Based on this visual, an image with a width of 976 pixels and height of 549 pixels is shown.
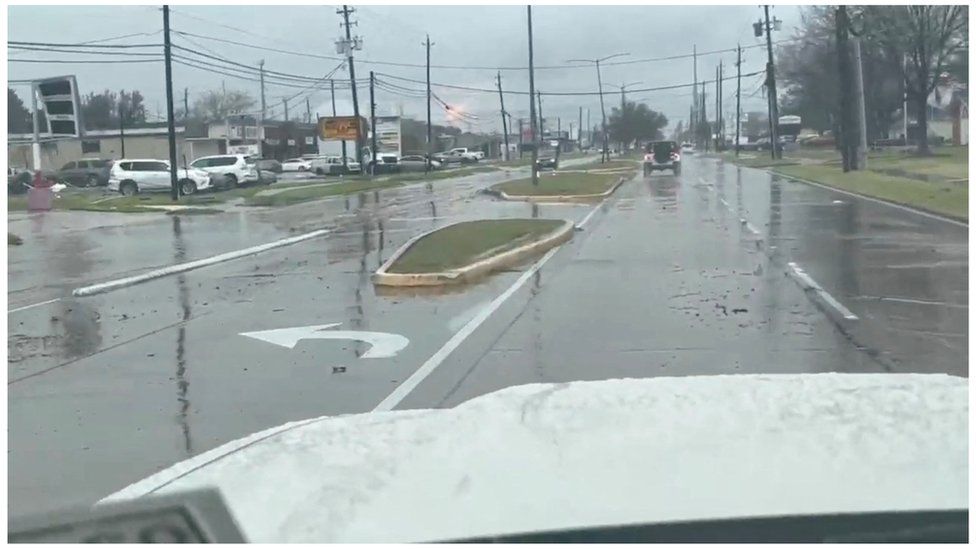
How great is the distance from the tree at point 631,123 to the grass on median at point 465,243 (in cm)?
11563

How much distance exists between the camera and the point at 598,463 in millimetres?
2828

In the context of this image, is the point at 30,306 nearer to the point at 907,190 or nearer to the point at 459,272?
the point at 459,272

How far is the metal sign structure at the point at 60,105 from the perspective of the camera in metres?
28.0

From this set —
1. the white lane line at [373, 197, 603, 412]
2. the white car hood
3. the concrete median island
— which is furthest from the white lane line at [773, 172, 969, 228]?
the white car hood

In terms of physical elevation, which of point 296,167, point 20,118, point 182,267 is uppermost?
point 20,118

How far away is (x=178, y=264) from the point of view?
19922mm

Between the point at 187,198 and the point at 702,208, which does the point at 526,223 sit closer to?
the point at 702,208

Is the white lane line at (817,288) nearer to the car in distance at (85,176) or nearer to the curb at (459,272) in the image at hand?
the curb at (459,272)

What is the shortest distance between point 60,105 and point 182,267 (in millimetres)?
11188

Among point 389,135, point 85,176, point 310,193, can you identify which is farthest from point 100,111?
point 310,193

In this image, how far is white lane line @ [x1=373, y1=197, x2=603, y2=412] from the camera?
8.75 meters

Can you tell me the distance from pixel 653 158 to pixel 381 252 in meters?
→ 41.5

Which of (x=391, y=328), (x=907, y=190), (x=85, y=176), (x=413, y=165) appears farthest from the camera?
(x=413, y=165)

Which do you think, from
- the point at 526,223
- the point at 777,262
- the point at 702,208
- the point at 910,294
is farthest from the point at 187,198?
the point at 910,294
